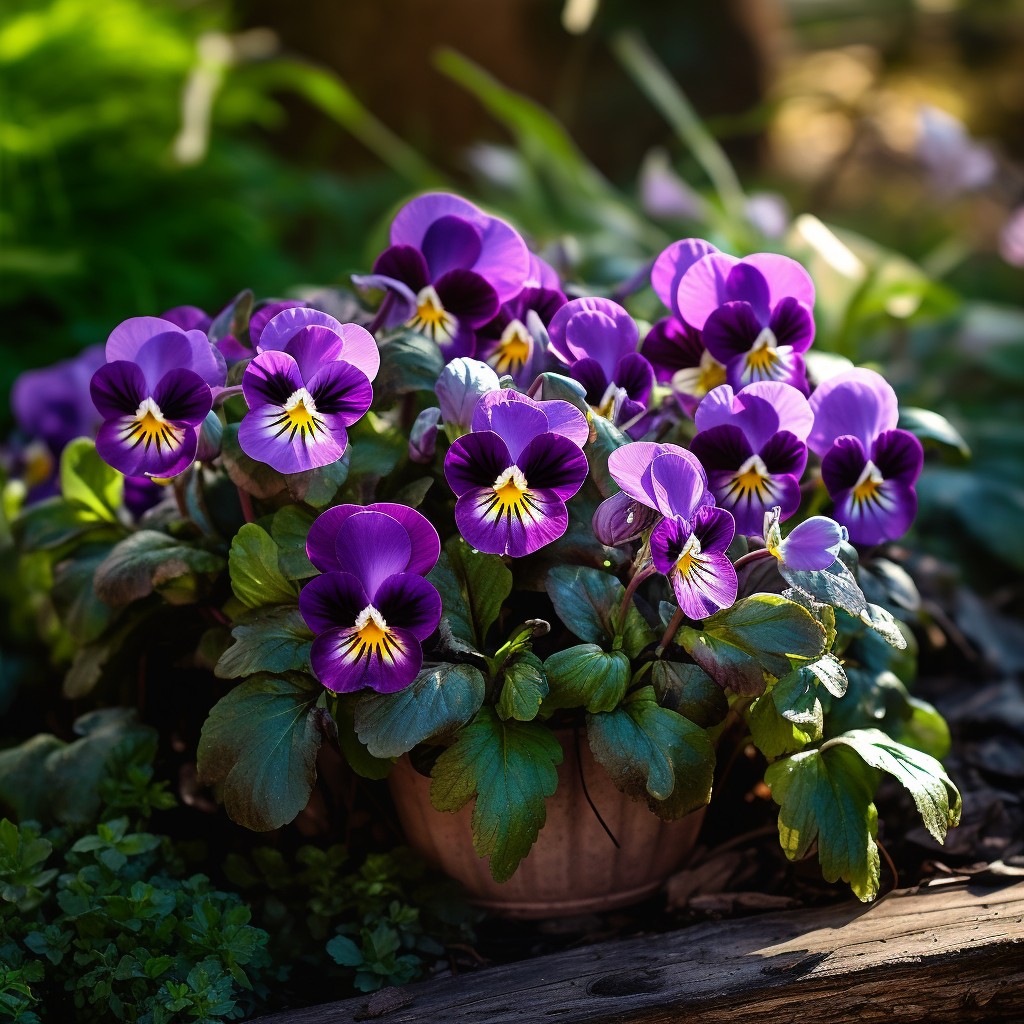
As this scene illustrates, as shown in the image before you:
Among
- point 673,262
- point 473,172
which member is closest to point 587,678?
point 673,262

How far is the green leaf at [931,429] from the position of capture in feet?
4.44

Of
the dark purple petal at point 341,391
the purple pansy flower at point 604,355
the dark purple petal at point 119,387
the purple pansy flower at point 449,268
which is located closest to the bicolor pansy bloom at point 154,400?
the dark purple petal at point 119,387

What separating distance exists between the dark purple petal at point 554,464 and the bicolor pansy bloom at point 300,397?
Result: 0.17 m

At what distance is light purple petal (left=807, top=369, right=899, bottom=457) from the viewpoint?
3.89 feet

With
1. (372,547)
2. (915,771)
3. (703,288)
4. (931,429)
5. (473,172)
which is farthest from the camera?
(473,172)

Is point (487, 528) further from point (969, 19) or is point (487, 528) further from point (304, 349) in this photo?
point (969, 19)

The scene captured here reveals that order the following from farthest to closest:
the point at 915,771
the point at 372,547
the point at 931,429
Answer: the point at 931,429
the point at 915,771
the point at 372,547

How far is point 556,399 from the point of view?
111cm

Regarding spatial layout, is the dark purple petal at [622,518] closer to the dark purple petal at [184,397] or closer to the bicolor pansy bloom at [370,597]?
the bicolor pansy bloom at [370,597]

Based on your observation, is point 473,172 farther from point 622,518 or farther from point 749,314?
point 622,518

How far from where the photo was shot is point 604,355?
122 cm

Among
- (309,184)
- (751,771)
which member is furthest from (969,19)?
(751,771)

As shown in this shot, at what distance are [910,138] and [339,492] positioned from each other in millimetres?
5338

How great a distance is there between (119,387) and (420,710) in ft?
1.42
